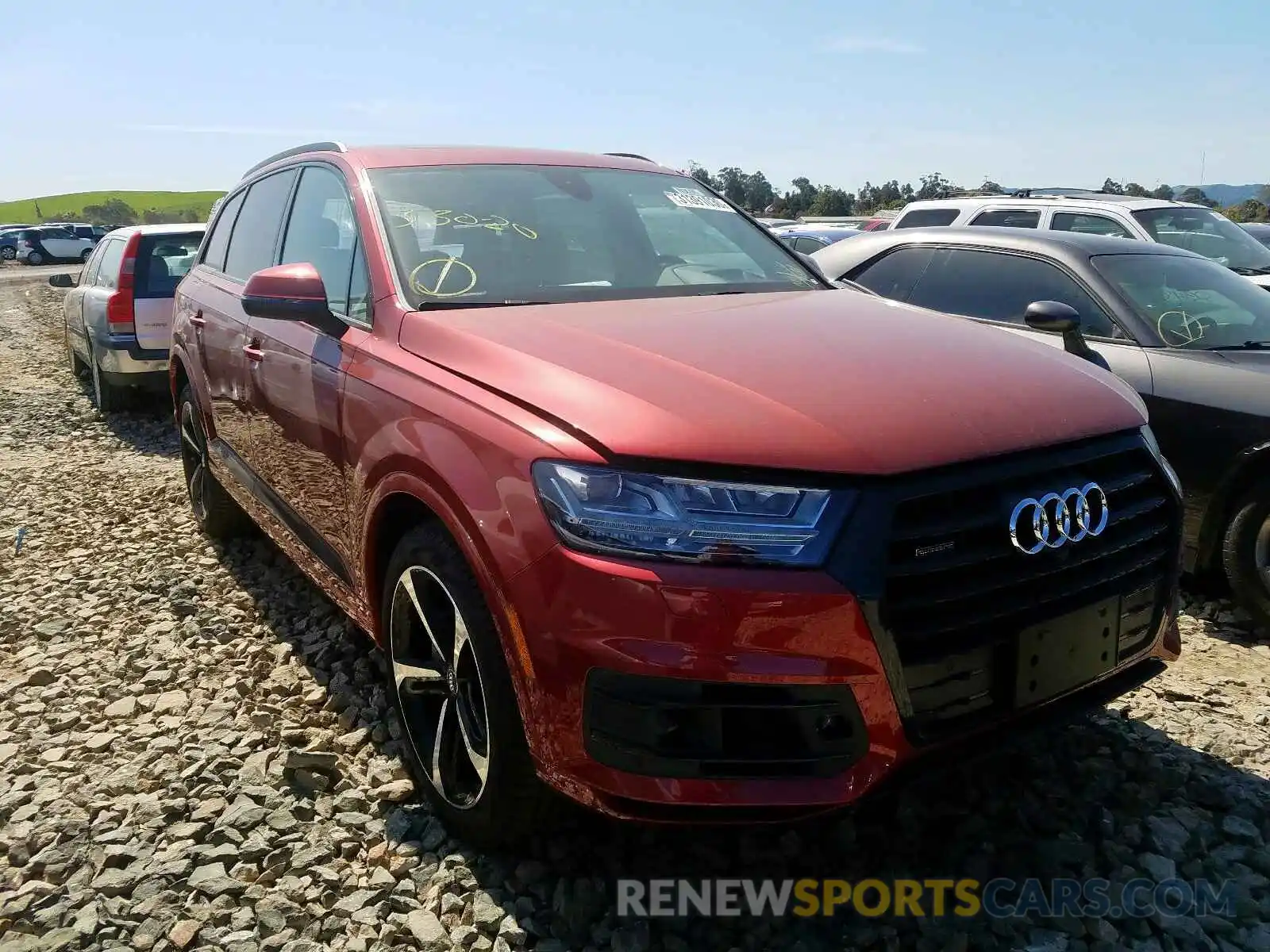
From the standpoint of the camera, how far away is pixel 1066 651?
7.25 ft

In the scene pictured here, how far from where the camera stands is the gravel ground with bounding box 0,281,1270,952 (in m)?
2.31

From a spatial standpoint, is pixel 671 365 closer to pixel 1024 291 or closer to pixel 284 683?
pixel 284 683

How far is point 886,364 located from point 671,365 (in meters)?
0.53

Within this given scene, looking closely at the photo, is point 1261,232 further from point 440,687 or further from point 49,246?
point 49,246

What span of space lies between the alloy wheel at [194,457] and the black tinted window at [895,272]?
12.1 ft

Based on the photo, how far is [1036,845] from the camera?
8.45 ft

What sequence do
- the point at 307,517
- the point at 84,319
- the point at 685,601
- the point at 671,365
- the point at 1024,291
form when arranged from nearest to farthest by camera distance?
the point at 685,601
the point at 671,365
the point at 307,517
the point at 1024,291
the point at 84,319

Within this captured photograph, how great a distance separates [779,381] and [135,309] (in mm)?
7381

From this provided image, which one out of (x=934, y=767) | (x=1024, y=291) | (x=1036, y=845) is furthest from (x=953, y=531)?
(x=1024, y=291)

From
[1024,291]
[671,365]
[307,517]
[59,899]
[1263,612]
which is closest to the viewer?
[671,365]

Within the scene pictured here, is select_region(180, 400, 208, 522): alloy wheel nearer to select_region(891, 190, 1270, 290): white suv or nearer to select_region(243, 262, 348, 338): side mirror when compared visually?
select_region(243, 262, 348, 338): side mirror

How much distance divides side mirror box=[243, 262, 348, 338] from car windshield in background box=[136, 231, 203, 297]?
575cm

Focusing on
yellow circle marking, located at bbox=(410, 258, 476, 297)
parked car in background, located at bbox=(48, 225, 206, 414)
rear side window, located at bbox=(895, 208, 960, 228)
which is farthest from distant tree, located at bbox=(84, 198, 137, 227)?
yellow circle marking, located at bbox=(410, 258, 476, 297)

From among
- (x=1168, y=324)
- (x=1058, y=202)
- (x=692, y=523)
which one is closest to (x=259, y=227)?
(x=692, y=523)
